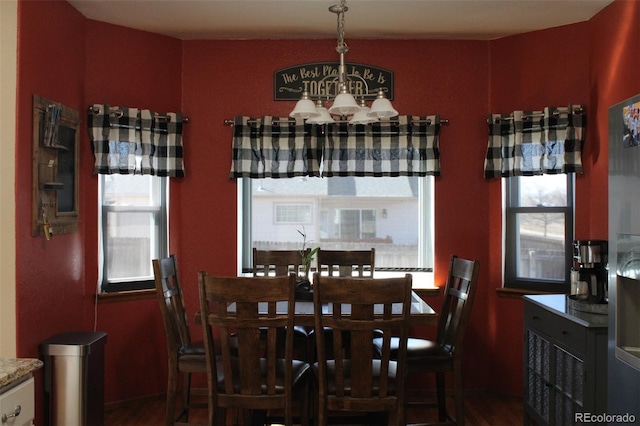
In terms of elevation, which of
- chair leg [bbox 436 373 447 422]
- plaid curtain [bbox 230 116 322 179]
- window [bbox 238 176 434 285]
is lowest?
chair leg [bbox 436 373 447 422]

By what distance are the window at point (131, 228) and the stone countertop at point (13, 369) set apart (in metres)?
2.19

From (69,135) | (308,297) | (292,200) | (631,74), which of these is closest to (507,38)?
(631,74)

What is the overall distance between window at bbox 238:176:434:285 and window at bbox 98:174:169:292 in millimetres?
640

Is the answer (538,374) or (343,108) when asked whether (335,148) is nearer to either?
(343,108)

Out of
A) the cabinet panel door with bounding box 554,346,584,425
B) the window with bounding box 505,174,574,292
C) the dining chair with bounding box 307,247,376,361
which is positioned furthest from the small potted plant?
the window with bounding box 505,174,574,292

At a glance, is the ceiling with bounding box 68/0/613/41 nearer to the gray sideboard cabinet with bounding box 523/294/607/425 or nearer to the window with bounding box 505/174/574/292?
the window with bounding box 505/174/574/292

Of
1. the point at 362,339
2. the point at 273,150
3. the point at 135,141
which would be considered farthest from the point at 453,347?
the point at 135,141

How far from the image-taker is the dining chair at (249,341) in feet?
8.45

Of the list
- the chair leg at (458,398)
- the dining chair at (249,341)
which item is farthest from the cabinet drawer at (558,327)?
the dining chair at (249,341)

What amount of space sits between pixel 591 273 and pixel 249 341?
185 cm

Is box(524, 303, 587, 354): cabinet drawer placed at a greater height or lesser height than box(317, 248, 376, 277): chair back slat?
lesser

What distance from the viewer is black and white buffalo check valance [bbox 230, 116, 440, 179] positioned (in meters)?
4.25

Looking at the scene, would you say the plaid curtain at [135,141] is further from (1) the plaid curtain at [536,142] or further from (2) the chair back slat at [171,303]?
(1) the plaid curtain at [536,142]

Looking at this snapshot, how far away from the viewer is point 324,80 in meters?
A: 4.34
